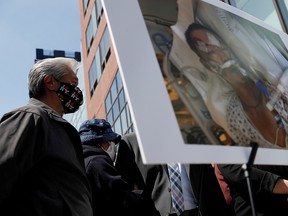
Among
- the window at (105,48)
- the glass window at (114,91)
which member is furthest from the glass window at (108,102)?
the window at (105,48)

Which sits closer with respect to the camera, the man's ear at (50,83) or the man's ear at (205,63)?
the man's ear at (205,63)

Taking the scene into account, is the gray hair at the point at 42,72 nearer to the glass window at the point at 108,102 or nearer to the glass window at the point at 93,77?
the glass window at the point at 108,102

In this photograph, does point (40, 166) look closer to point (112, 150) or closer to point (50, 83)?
point (50, 83)

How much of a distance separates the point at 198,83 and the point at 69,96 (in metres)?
1.09

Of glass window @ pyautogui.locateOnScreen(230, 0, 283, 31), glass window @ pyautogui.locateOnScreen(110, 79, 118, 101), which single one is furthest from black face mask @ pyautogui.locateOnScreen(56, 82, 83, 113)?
glass window @ pyautogui.locateOnScreen(110, 79, 118, 101)

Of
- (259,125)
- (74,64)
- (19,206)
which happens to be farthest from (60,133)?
(259,125)

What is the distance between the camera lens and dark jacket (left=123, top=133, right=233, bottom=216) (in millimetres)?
2285

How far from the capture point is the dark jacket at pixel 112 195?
2.21 m

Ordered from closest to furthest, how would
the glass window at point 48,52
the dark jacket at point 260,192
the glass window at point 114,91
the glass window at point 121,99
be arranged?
the dark jacket at point 260,192 → the glass window at point 121,99 → the glass window at point 114,91 → the glass window at point 48,52

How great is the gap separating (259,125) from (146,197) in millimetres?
1251

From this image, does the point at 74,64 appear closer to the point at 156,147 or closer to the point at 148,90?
the point at 148,90

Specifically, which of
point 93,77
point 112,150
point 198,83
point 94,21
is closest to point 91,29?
point 94,21

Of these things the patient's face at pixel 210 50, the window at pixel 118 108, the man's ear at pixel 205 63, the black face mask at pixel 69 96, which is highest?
the patient's face at pixel 210 50

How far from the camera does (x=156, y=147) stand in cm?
87
